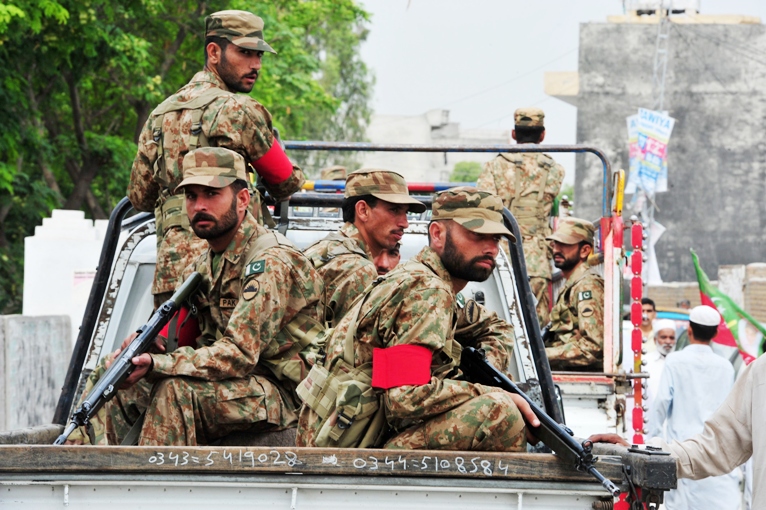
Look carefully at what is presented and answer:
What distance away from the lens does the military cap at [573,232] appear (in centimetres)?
832

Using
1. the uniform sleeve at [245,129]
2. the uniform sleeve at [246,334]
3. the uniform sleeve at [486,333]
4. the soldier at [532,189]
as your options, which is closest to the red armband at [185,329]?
the uniform sleeve at [246,334]

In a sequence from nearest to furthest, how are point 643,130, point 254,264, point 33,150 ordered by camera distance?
point 254,264
point 33,150
point 643,130

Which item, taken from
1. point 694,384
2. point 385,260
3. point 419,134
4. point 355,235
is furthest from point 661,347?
point 419,134

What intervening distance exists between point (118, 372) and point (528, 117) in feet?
17.0

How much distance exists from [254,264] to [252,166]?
1126mm

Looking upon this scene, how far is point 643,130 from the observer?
92.0 feet

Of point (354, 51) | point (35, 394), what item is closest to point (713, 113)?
point (354, 51)

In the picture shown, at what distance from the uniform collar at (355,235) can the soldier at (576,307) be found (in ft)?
9.13

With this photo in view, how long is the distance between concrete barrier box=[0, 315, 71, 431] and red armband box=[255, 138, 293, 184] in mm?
5728

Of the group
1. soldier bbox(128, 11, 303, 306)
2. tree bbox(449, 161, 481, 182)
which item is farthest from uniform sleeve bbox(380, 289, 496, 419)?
tree bbox(449, 161, 481, 182)

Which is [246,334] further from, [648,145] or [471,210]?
[648,145]

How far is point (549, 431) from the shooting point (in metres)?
3.76

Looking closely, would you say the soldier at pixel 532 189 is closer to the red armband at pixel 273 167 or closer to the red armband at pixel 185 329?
the red armband at pixel 273 167

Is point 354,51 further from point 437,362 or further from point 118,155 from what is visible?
point 437,362
